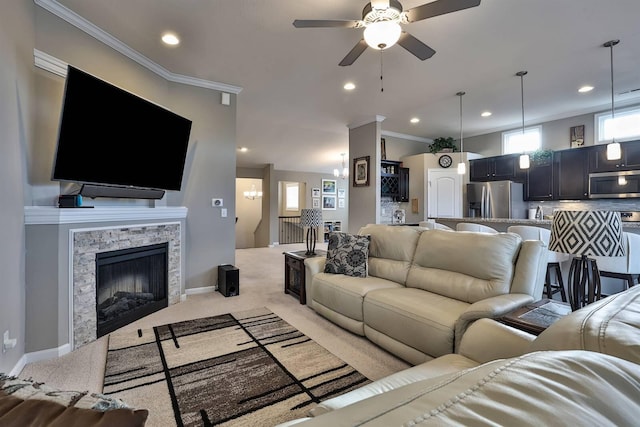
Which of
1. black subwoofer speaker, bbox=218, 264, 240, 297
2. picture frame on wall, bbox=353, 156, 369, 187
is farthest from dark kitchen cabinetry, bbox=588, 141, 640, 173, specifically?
A: black subwoofer speaker, bbox=218, 264, 240, 297

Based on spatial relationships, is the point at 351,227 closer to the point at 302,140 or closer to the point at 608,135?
the point at 302,140

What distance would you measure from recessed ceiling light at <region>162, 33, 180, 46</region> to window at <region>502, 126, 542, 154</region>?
5.88m

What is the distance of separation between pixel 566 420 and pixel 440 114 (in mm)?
5721

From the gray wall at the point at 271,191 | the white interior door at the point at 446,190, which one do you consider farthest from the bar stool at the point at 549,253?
the gray wall at the point at 271,191

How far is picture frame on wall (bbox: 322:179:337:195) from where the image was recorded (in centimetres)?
1078

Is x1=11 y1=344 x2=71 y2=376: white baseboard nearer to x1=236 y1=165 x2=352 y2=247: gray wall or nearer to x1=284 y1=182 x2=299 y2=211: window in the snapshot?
x1=236 y1=165 x2=352 y2=247: gray wall

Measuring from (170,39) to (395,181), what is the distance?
484 cm

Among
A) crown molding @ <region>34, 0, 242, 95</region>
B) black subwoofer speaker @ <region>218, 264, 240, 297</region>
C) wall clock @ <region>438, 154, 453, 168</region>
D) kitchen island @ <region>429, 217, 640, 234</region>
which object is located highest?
crown molding @ <region>34, 0, 242, 95</region>

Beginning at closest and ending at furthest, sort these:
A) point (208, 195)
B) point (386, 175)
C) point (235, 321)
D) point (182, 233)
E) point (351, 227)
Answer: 1. point (235, 321)
2. point (182, 233)
3. point (208, 195)
4. point (351, 227)
5. point (386, 175)

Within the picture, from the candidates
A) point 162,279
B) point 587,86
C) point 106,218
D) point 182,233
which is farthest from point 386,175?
point 106,218

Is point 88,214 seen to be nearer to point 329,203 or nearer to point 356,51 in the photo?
point 356,51

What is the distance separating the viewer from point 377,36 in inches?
80.2

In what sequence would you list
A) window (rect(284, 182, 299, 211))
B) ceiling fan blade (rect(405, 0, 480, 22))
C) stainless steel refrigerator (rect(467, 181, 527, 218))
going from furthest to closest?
window (rect(284, 182, 299, 211))
stainless steel refrigerator (rect(467, 181, 527, 218))
ceiling fan blade (rect(405, 0, 480, 22))

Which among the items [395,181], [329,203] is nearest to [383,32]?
[395,181]
